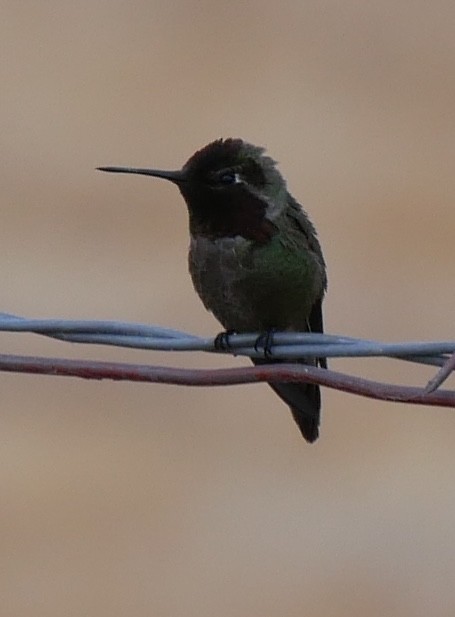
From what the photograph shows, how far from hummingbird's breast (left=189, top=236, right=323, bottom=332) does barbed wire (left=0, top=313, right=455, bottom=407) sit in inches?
19.9

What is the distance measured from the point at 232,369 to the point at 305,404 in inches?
35.8

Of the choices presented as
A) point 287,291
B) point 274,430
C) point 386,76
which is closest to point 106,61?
point 386,76

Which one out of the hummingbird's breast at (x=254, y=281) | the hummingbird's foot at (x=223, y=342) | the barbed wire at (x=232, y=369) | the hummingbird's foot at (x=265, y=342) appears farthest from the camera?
the hummingbird's breast at (x=254, y=281)

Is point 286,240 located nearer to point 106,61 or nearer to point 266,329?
point 266,329

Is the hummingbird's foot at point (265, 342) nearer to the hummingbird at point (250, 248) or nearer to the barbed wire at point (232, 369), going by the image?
the hummingbird at point (250, 248)

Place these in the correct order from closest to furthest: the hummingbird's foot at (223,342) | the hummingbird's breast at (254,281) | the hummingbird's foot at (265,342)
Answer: the hummingbird's foot at (223,342), the hummingbird's foot at (265,342), the hummingbird's breast at (254,281)

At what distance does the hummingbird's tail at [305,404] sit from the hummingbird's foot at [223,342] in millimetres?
96

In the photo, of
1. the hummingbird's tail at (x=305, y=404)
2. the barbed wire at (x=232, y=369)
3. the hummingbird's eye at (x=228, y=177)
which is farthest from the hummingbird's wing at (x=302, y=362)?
the barbed wire at (x=232, y=369)

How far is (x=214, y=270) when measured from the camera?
2.30m

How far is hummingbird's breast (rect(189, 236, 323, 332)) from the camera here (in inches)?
89.0

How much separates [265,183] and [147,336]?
84 centimetres

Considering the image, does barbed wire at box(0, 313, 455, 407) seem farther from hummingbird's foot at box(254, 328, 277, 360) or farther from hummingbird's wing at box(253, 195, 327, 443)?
hummingbird's wing at box(253, 195, 327, 443)

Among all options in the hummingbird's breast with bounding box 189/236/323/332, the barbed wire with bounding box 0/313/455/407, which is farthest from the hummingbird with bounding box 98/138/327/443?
the barbed wire with bounding box 0/313/455/407

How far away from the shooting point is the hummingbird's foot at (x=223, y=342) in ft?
5.83
